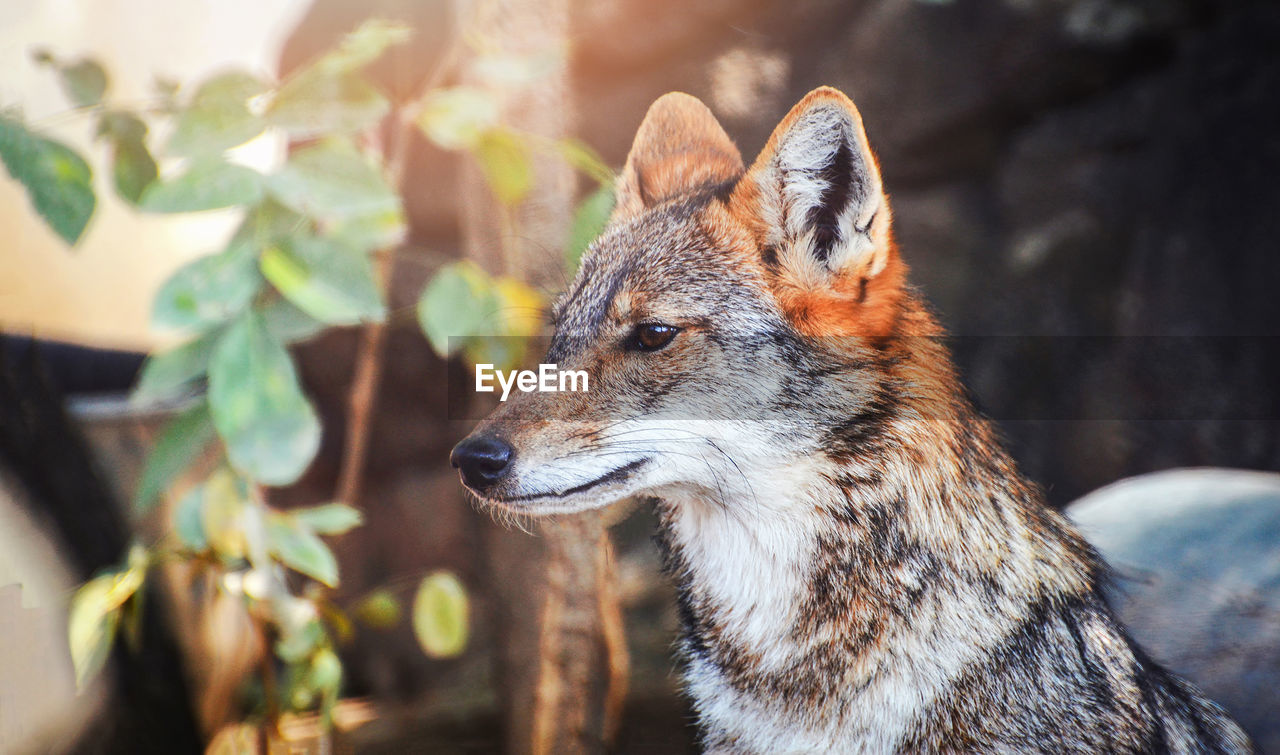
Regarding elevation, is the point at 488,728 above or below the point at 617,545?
below

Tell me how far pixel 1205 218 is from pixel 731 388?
1800mm

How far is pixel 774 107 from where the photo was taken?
1.54m

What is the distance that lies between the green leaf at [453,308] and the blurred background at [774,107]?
23cm

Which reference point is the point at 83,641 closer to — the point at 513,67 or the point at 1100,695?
the point at 513,67

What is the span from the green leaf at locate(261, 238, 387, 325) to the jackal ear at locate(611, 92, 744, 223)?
1.89 ft

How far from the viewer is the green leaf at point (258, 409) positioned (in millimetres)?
1432

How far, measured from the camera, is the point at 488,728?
235 cm

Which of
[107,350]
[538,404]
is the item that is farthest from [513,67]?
[107,350]

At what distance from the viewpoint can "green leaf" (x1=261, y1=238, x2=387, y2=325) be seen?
142 cm

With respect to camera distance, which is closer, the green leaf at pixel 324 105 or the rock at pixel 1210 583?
the rock at pixel 1210 583

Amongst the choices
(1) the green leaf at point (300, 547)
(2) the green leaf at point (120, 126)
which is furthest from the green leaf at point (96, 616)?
(2) the green leaf at point (120, 126)

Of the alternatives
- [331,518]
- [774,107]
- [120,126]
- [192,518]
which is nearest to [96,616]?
[192,518]

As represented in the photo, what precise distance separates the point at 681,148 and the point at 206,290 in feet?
2.85

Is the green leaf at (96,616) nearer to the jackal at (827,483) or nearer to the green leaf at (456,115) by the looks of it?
the jackal at (827,483)
